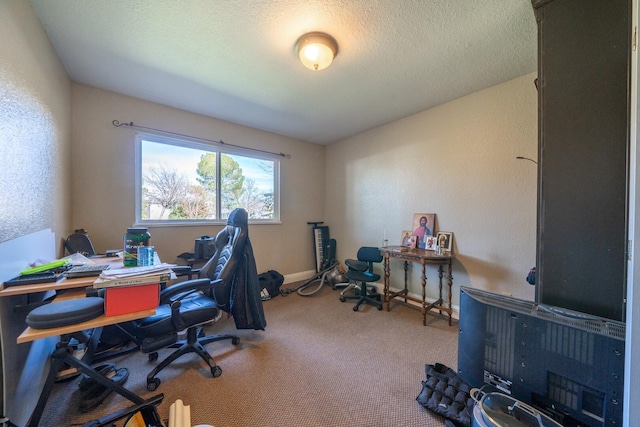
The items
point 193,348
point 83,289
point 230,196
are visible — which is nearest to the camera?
point 83,289

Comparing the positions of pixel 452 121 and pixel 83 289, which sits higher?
pixel 452 121

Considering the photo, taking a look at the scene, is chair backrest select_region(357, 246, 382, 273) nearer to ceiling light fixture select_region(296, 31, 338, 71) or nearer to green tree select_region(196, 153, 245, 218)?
green tree select_region(196, 153, 245, 218)

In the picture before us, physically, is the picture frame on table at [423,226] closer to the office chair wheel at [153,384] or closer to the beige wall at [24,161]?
the office chair wheel at [153,384]

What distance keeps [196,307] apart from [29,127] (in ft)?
5.06

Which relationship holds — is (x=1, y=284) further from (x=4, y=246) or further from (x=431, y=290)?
(x=431, y=290)

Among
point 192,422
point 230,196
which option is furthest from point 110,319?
point 230,196

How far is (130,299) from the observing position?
1141 mm

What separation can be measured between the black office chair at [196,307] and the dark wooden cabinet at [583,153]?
6.63ft

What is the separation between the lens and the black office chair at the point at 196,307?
59.8 inches

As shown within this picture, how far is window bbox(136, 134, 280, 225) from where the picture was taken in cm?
269

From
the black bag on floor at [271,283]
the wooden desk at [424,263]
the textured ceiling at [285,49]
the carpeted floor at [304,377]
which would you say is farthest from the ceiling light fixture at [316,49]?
the black bag on floor at [271,283]

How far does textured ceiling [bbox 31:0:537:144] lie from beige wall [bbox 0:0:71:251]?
0.24 metres

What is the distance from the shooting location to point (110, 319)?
107 cm

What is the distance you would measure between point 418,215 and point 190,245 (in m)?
3.06
